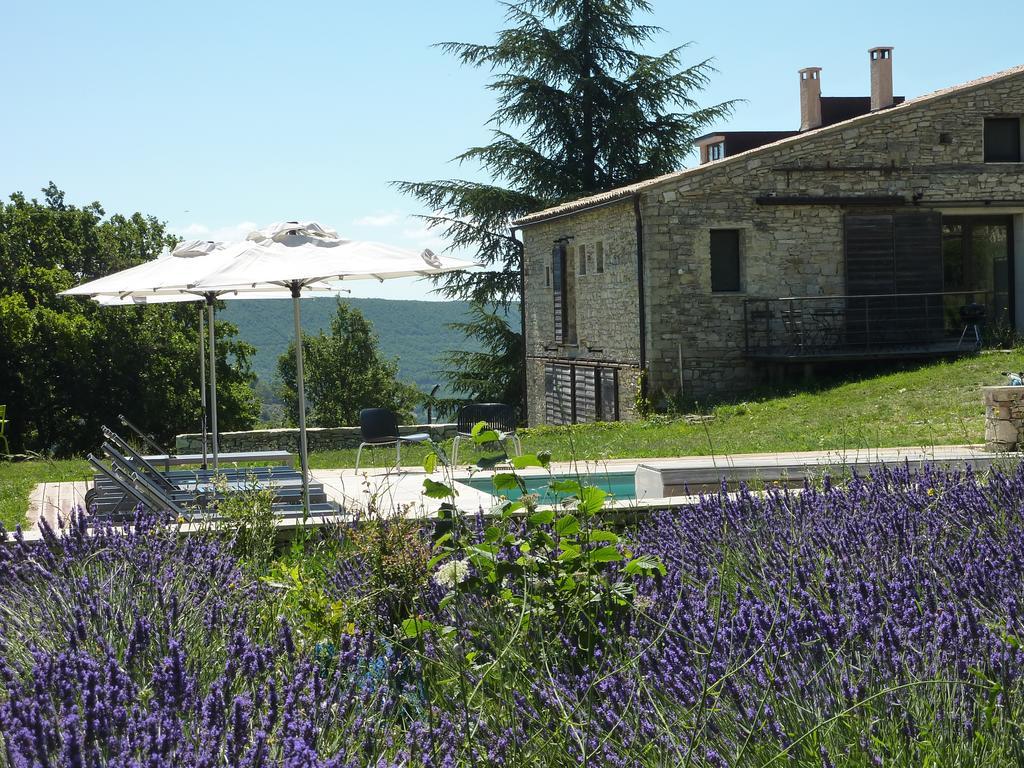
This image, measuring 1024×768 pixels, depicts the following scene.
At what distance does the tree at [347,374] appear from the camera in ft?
190

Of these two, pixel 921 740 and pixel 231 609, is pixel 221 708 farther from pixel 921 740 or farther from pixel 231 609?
pixel 921 740

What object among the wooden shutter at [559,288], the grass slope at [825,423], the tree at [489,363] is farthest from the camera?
the tree at [489,363]

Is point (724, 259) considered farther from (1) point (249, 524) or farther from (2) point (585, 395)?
(1) point (249, 524)

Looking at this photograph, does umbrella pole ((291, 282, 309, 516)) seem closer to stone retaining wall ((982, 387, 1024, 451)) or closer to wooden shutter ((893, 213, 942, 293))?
stone retaining wall ((982, 387, 1024, 451))

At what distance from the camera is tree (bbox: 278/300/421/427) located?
190ft

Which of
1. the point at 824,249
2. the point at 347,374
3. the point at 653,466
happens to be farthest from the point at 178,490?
the point at 347,374

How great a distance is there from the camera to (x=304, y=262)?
8.05 meters

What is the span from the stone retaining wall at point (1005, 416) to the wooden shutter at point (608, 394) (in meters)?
11.2

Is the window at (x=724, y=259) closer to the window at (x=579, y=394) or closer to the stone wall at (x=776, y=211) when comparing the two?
the stone wall at (x=776, y=211)

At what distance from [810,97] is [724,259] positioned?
7.63 meters

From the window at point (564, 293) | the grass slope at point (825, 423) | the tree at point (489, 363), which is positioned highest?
the window at point (564, 293)

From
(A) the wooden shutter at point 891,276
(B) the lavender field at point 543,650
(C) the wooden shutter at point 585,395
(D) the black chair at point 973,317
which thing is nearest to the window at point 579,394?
(C) the wooden shutter at point 585,395

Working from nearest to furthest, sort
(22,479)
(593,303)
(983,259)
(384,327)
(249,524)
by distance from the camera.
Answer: (249,524) < (22,479) < (983,259) < (593,303) < (384,327)

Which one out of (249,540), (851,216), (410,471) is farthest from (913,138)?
(249,540)
